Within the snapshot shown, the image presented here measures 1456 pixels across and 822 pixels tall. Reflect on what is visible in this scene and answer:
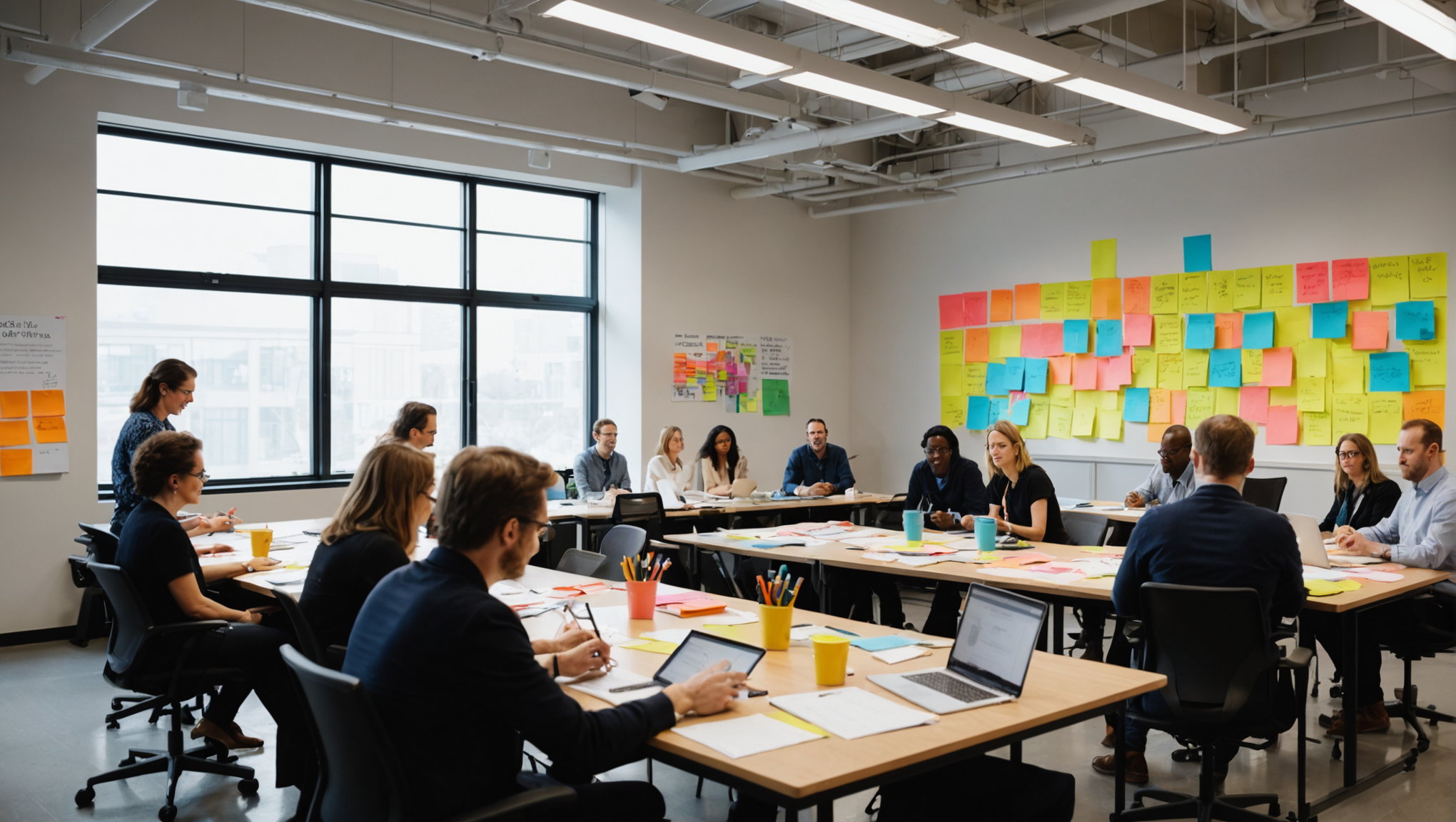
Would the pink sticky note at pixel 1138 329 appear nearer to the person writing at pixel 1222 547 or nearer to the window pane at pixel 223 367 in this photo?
the person writing at pixel 1222 547

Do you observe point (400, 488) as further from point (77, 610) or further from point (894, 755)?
point (77, 610)

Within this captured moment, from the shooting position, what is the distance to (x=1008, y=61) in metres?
4.74

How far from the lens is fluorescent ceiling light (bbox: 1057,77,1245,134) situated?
201 inches

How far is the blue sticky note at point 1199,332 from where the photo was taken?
7570mm

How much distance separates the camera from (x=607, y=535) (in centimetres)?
445

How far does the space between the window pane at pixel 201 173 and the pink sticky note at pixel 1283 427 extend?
22.3 feet

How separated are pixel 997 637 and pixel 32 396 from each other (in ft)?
19.5

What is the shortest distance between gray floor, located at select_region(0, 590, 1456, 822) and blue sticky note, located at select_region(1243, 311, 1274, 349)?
2947 millimetres

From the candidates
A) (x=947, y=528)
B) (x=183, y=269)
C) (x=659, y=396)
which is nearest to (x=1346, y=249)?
(x=947, y=528)

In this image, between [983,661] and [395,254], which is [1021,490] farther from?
[395,254]

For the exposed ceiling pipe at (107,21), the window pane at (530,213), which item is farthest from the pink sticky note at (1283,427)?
the exposed ceiling pipe at (107,21)

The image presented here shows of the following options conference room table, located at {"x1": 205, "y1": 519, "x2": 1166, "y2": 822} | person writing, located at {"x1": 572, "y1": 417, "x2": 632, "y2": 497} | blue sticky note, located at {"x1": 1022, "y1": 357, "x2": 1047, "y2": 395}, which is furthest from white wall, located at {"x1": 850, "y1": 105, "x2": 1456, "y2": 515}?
conference room table, located at {"x1": 205, "y1": 519, "x2": 1166, "y2": 822}

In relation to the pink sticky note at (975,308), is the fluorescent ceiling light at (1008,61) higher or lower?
higher

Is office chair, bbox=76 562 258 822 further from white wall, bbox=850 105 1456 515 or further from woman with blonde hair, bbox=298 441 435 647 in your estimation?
white wall, bbox=850 105 1456 515
